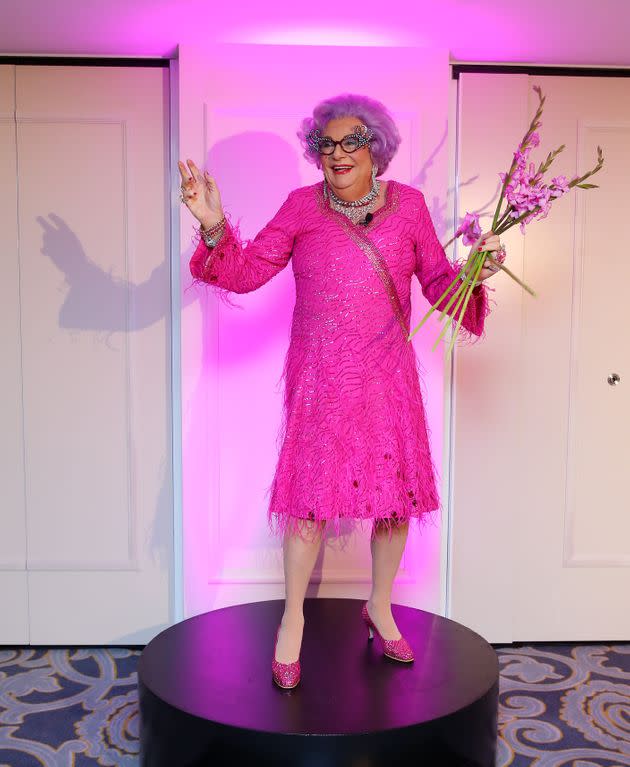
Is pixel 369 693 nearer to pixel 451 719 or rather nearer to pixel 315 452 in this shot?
pixel 451 719

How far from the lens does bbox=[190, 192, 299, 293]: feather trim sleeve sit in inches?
72.9

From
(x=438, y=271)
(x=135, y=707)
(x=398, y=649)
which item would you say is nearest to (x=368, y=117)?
(x=438, y=271)

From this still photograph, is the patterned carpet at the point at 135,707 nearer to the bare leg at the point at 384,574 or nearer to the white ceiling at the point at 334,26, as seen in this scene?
the bare leg at the point at 384,574

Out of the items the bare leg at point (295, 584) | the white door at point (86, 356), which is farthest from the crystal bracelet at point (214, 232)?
the white door at point (86, 356)

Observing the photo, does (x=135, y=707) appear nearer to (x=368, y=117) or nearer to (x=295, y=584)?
(x=295, y=584)

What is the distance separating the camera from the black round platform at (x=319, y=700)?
1.67 meters

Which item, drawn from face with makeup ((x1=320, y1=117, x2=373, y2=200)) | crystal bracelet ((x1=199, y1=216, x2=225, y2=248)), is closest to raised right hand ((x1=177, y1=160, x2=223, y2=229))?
crystal bracelet ((x1=199, y1=216, x2=225, y2=248))

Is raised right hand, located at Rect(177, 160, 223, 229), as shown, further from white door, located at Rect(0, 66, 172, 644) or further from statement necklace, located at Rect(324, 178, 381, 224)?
white door, located at Rect(0, 66, 172, 644)

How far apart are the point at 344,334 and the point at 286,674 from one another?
0.87 m

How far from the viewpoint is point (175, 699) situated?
5.90ft

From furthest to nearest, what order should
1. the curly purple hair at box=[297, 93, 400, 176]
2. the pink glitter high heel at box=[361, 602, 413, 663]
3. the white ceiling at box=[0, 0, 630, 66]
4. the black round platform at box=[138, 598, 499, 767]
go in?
the white ceiling at box=[0, 0, 630, 66] → the pink glitter high heel at box=[361, 602, 413, 663] → the curly purple hair at box=[297, 93, 400, 176] → the black round platform at box=[138, 598, 499, 767]

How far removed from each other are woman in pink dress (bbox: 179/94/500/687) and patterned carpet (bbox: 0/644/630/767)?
26.1 inches

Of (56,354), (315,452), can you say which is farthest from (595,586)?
(56,354)

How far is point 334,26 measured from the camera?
2449 mm
